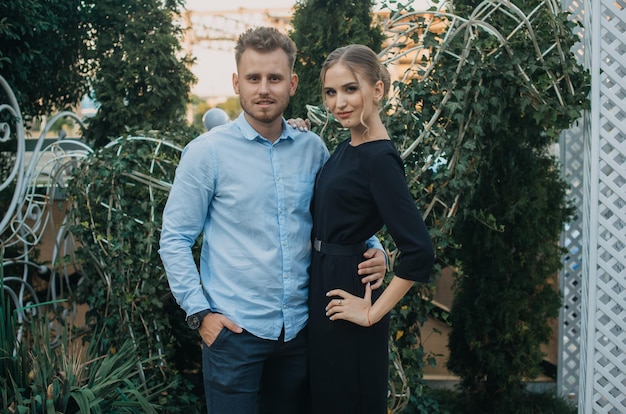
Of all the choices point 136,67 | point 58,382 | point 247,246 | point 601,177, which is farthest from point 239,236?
point 136,67

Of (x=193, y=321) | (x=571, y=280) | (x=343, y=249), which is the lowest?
(x=571, y=280)

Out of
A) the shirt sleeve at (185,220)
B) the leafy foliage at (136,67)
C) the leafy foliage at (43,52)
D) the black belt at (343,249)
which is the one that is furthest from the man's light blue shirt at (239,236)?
the leafy foliage at (136,67)

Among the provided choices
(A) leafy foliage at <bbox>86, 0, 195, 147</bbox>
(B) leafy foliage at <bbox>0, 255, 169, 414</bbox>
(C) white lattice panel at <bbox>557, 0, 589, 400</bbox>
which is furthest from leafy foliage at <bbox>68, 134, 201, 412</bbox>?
(C) white lattice panel at <bbox>557, 0, 589, 400</bbox>

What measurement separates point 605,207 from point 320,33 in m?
2.15

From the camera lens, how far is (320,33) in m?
4.22

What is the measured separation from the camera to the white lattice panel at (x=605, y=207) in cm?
305

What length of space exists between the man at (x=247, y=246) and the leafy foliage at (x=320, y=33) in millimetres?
2176

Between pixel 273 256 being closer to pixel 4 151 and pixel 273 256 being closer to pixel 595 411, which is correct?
pixel 595 411

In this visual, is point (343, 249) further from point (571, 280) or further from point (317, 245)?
point (571, 280)

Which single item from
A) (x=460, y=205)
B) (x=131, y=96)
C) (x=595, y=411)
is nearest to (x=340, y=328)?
(x=460, y=205)

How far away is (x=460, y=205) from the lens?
3328 millimetres

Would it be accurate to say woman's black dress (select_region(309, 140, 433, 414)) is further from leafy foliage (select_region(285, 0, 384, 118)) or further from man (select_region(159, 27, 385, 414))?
leafy foliage (select_region(285, 0, 384, 118))

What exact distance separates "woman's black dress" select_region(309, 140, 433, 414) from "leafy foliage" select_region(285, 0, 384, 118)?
234 centimetres

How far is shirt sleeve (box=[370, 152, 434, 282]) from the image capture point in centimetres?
175
